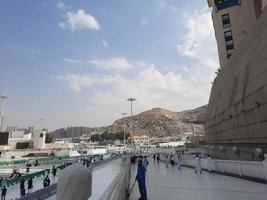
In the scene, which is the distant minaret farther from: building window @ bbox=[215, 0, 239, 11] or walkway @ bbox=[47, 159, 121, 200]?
walkway @ bbox=[47, 159, 121, 200]

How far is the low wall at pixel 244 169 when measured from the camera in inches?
457

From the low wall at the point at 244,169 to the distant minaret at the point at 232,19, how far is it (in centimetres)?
2049

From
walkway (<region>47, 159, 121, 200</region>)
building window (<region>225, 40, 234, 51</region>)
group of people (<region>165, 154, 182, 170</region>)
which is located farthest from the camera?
building window (<region>225, 40, 234, 51</region>)

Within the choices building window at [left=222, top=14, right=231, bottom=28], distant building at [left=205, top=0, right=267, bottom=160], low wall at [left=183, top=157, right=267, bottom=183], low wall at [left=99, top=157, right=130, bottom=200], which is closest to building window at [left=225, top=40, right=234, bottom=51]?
building window at [left=222, top=14, right=231, bottom=28]

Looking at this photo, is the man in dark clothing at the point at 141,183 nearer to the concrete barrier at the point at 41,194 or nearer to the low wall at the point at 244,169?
the concrete barrier at the point at 41,194

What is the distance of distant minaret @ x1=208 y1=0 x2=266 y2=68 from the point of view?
119ft

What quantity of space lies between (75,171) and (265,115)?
53.1 feet

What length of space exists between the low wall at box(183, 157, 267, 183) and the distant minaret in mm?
20491

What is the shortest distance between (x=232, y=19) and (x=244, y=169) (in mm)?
31699

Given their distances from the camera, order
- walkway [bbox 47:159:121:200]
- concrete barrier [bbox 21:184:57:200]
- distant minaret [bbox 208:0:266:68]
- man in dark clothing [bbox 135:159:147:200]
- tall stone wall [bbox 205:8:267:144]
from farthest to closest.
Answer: distant minaret [bbox 208:0:266:68] → tall stone wall [bbox 205:8:267:144] → concrete barrier [bbox 21:184:57:200] → man in dark clothing [bbox 135:159:147:200] → walkway [bbox 47:159:121:200]

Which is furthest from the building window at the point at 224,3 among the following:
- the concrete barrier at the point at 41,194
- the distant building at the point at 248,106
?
the concrete barrier at the point at 41,194

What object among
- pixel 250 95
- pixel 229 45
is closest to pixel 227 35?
pixel 229 45

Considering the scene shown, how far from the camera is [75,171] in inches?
77.9

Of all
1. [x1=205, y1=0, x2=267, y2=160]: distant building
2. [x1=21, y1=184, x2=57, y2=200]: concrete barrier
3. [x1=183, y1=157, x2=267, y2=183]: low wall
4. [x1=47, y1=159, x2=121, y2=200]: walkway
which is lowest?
[x1=21, y1=184, x2=57, y2=200]: concrete barrier
